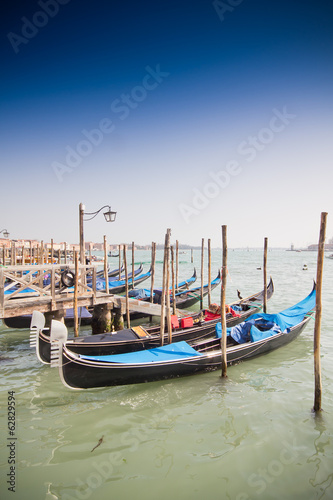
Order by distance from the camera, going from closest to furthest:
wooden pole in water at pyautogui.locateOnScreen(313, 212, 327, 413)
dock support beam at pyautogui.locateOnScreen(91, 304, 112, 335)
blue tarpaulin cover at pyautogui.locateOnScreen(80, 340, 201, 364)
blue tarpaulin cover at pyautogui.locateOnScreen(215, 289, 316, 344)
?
wooden pole in water at pyautogui.locateOnScreen(313, 212, 327, 413)
blue tarpaulin cover at pyautogui.locateOnScreen(80, 340, 201, 364)
blue tarpaulin cover at pyautogui.locateOnScreen(215, 289, 316, 344)
dock support beam at pyautogui.locateOnScreen(91, 304, 112, 335)

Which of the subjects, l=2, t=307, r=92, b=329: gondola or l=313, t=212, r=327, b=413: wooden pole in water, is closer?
l=313, t=212, r=327, b=413: wooden pole in water

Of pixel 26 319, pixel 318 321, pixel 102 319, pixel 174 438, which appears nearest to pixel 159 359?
pixel 174 438

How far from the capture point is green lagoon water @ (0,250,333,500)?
2756mm

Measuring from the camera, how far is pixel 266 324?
662cm

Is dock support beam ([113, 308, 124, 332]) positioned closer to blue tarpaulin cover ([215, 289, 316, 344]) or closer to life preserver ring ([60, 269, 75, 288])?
life preserver ring ([60, 269, 75, 288])

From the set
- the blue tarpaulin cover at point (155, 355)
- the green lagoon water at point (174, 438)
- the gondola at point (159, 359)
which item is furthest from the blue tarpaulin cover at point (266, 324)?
the blue tarpaulin cover at point (155, 355)

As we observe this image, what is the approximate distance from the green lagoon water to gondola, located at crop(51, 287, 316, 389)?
9.7 inches

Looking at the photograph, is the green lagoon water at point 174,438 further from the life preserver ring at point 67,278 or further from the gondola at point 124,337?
the life preserver ring at point 67,278

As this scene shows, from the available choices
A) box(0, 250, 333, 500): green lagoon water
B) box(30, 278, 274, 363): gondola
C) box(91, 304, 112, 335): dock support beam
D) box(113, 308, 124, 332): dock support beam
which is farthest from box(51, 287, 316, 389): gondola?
box(113, 308, 124, 332): dock support beam

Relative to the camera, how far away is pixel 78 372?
416 centimetres

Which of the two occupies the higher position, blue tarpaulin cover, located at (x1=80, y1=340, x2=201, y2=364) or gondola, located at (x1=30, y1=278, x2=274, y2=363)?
blue tarpaulin cover, located at (x1=80, y1=340, x2=201, y2=364)

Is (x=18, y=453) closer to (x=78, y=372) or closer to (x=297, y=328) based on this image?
(x=78, y=372)

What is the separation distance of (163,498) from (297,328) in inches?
198

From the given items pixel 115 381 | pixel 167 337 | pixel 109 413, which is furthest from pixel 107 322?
pixel 109 413
